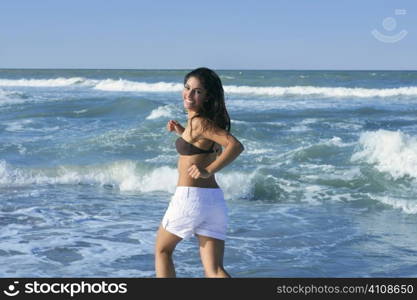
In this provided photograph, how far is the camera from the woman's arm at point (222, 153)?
4.18 meters

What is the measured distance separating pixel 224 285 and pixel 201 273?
2435 mm

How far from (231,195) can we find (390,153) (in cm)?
448

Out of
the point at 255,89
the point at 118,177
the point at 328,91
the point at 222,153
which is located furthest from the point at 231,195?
the point at 255,89

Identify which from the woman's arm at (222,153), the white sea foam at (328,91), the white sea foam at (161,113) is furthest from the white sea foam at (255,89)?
the woman's arm at (222,153)

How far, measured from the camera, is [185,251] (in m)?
7.57

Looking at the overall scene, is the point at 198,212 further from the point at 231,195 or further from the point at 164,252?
the point at 231,195

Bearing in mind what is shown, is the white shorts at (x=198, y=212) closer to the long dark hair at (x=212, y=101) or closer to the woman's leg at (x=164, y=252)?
the woman's leg at (x=164, y=252)

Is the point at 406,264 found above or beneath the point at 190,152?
beneath

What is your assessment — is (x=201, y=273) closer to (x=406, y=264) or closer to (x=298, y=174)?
(x=406, y=264)

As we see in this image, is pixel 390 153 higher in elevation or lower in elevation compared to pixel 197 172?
lower

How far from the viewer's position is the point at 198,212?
4.30 m

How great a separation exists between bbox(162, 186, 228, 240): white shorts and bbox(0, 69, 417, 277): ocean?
2380 mm

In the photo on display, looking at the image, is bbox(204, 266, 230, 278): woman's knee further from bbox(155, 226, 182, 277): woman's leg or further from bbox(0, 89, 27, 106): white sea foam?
bbox(0, 89, 27, 106): white sea foam

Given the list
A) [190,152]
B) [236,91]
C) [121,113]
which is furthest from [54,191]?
[236,91]
